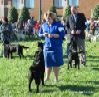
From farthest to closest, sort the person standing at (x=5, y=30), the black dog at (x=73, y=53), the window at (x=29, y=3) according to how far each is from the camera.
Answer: the window at (x=29, y=3) → the person standing at (x=5, y=30) → the black dog at (x=73, y=53)

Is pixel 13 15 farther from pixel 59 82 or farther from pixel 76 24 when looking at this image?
pixel 59 82

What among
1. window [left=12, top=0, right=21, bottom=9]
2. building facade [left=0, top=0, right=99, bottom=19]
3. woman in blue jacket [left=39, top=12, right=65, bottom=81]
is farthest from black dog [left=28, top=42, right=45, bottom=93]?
window [left=12, top=0, right=21, bottom=9]

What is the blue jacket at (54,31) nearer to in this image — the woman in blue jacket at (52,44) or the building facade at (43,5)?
the woman in blue jacket at (52,44)

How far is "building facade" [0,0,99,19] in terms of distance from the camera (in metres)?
48.5

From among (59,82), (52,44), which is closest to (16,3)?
(59,82)

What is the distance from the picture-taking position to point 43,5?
162 feet

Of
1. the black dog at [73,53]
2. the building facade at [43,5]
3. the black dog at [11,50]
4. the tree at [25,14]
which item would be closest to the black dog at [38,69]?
the black dog at [73,53]

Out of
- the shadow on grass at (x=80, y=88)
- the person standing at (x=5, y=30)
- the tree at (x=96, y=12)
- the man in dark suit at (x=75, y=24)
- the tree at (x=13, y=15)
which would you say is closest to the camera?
the shadow on grass at (x=80, y=88)

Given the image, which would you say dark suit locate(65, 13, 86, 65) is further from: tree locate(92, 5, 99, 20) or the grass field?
tree locate(92, 5, 99, 20)

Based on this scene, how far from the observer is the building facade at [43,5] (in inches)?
1909

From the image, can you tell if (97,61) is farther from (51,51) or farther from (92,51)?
(51,51)

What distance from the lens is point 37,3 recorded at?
4984 cm

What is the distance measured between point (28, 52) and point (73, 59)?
5814 millimetres

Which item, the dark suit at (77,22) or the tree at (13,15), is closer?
the dark suit at (77,22)
